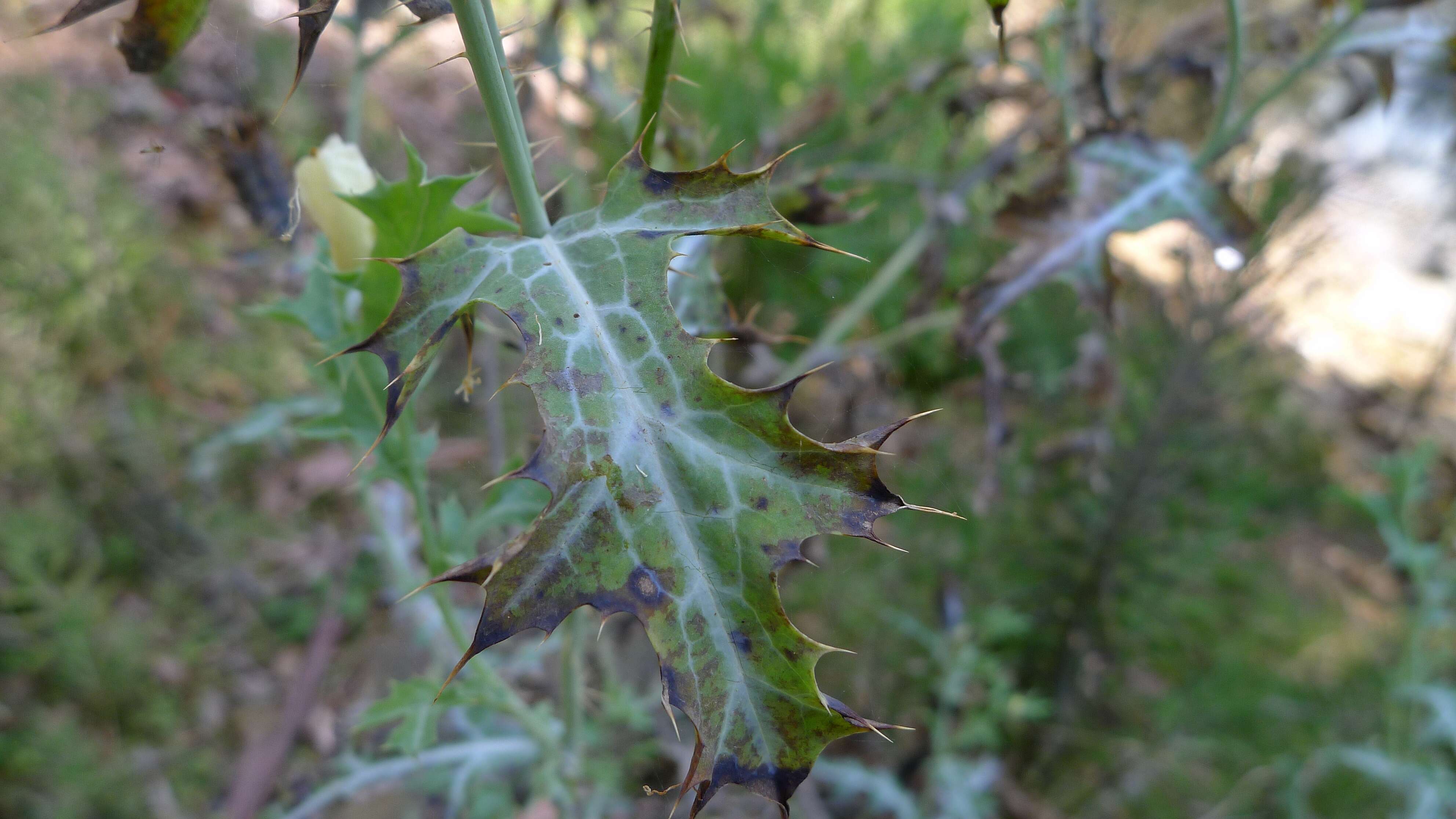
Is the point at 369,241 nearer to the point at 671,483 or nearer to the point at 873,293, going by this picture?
the point at 671,483

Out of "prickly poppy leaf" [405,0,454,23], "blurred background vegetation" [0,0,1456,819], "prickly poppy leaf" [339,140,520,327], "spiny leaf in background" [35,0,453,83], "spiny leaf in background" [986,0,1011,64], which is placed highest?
"spiny leaf in background" [35,0,453,83]

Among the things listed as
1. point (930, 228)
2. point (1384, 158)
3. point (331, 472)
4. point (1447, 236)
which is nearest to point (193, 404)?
point (331, 472)

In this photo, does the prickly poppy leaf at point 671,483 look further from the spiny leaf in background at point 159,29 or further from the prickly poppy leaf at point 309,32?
the spiny leaf in background at point 159,29

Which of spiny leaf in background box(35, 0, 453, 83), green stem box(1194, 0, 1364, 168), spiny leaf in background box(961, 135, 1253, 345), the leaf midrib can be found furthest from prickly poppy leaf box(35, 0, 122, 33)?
green stem box(1194, 0, 1364, 168)

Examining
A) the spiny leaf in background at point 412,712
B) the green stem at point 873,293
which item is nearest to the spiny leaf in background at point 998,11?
the spiny leaf in background at point 412,712

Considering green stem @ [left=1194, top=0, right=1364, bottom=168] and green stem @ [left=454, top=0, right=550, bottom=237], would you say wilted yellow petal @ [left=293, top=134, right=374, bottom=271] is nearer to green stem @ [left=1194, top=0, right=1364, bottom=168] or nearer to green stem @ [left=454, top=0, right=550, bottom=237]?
green stem @ [left=454, top=0, right=550, bottom=237]

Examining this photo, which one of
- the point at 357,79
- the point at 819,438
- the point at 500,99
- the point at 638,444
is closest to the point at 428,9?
the point at 500,99
